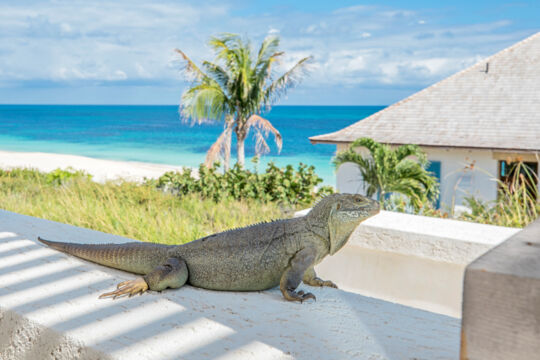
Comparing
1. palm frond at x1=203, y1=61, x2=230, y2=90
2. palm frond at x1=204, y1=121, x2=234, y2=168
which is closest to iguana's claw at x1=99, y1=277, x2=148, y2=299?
palm frond at x1=204, y1=121, x2=234, y2=168

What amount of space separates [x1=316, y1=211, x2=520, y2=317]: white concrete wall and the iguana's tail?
2066mm

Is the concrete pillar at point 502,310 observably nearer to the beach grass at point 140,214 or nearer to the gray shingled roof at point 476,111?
the beach grass at point 140,214

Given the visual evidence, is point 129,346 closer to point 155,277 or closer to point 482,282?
point 155,277

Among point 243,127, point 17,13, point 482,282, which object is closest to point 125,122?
point 17,13

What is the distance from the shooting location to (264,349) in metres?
1.85

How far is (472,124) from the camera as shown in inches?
648

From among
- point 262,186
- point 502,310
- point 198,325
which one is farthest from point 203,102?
point 502,310

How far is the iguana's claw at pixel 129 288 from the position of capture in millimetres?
2430

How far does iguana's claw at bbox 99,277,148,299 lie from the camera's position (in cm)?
243

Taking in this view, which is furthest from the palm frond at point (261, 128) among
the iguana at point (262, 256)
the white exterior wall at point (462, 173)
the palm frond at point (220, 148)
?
the iguana at point (262, 256)

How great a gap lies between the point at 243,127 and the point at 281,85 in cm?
234

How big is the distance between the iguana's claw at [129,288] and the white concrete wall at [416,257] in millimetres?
2260

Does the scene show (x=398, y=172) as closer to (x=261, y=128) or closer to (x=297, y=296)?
(x=297, y=296)

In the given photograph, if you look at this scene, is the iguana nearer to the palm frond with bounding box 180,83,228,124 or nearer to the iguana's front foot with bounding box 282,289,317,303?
the iguana's front foot with bounding box 282,289,317,303
